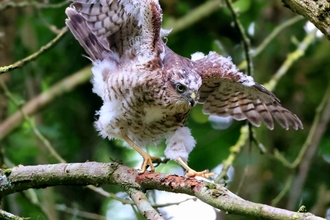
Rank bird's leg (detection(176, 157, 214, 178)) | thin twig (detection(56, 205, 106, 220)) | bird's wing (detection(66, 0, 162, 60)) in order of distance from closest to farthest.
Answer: bird's leg (detection(176, 157, 214, 178)) → bird's wing (detection(66, 0, 162, 60)) → thin twig (detection(56, 205, 106, 220))

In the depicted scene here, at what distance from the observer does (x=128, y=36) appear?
13.0 feet

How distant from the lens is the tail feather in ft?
13.6

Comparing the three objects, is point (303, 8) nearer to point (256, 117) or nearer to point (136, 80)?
point (136, 80)

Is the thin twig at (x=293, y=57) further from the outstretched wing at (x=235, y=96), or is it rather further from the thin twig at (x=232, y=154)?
the thin twig at (x=232, y=154)

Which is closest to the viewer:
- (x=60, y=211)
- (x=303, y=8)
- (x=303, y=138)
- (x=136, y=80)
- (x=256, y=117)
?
(x=303, y=8)

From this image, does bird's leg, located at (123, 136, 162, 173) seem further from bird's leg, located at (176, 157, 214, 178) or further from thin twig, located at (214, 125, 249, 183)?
thin twig, located at (214, 125, 249, 183)

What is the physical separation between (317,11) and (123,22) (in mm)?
1627

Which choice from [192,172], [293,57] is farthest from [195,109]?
[192,172]

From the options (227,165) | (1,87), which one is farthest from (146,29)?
(1,87)

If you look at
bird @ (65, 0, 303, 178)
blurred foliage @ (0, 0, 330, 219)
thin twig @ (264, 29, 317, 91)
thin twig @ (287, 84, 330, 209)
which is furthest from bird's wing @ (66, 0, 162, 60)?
thin twig @ (287, 84, 330, 209)

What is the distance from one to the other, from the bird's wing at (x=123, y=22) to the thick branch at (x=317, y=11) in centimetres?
127

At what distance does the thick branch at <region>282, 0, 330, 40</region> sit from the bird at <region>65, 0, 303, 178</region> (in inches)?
50.0

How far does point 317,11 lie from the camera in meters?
2.59

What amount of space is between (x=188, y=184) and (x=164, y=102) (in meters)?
1.16
